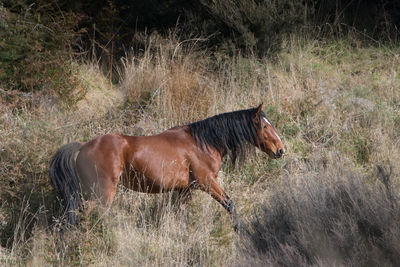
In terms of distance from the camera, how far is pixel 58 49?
891cm

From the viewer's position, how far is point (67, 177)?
16.2ft

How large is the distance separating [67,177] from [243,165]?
2.28m

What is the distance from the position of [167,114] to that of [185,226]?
271 cm

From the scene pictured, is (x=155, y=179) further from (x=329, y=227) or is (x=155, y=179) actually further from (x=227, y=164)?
(x=329, y=227)

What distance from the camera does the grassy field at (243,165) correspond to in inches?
148

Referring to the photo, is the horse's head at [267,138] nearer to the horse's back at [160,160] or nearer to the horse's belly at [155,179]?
the horse's back at [160,160]

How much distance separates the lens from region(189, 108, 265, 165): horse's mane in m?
5.50

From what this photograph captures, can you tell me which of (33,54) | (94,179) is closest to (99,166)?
(94,179)

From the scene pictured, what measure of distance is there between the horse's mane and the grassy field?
23.8 inches

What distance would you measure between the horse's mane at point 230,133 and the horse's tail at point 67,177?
1.37 meters

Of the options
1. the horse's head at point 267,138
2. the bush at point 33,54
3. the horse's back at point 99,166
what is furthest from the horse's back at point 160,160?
the bush at point 33,54

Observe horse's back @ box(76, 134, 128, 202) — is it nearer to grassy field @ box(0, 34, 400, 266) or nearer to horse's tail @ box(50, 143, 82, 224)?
horse's tail @ box(50, 143, 82, 224)

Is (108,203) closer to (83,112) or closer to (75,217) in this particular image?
(75,217)

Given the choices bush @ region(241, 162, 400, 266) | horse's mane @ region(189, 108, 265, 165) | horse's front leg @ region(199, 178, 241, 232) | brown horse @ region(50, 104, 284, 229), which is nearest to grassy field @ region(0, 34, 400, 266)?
bush @ region(241, 162, 400, 266)
